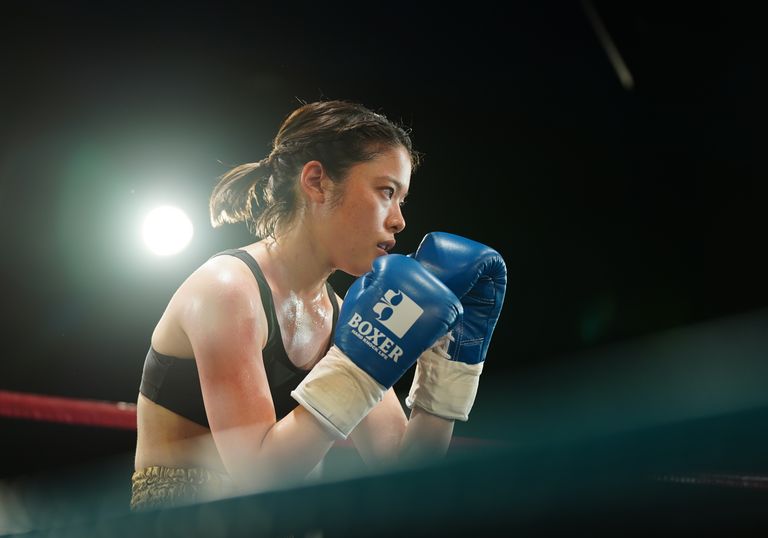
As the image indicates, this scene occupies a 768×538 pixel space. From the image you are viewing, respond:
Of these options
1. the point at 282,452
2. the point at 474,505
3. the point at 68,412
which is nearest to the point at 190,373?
the point at 282,452

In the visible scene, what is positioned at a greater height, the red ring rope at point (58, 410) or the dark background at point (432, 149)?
the dark background at point (432, 149)

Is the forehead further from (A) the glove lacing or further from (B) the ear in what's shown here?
(A) the glove lacing

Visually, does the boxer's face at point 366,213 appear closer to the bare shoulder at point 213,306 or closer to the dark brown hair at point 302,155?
the dark brown hair at point 302,155

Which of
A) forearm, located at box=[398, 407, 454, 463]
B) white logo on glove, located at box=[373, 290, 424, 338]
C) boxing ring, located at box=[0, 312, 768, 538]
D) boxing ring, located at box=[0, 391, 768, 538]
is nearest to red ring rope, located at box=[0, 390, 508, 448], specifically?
forearm, located at box=[398, 407, 454, 463]

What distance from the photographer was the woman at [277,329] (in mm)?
1066

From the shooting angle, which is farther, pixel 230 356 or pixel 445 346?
pixel 445 346

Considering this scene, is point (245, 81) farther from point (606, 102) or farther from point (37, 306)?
point (606, 102)

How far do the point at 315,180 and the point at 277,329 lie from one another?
0.44 m

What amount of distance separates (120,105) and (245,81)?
0.66m

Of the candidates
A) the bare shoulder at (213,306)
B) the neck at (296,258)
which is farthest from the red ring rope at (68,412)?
the bare shoulder at (213,306)

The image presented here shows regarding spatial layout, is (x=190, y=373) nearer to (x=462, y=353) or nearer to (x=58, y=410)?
(x=462, y=353)

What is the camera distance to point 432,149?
9.48ft

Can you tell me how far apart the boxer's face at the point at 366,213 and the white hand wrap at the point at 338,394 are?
400mm

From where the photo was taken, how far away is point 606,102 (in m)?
2.85
